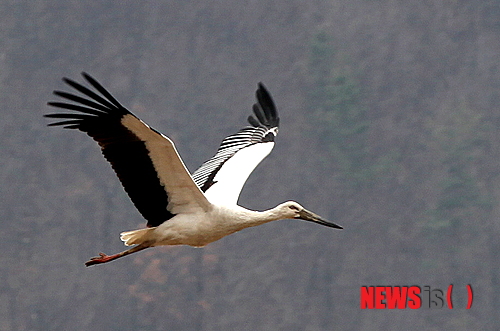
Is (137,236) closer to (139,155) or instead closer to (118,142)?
(139,155)

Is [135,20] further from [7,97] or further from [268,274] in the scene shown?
[268,274]

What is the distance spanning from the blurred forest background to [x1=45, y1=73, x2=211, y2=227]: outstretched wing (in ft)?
70.0

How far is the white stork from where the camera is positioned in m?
7.18

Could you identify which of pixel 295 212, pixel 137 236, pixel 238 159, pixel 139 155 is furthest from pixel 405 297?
pixel 139 155

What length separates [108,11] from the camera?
40656 mm

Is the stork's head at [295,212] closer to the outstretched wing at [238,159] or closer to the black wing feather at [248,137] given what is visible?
the outstretched wing at [238,159]

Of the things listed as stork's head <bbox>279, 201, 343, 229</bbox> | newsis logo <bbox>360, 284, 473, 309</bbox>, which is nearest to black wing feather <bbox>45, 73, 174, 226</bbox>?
stork's head <bbox>279, 201, 343, 229</bbox>

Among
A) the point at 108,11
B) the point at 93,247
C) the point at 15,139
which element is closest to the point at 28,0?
the point at 108,11

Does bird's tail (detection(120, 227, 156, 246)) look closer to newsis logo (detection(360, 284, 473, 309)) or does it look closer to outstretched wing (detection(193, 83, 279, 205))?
outstretched wing (detection(193, 83, 279, 205))

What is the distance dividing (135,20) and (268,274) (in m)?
14.9

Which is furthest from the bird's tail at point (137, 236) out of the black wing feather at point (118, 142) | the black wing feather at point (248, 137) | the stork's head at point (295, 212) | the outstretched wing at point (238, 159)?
the black wing feather at point (248, 137)

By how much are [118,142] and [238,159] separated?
2.50 meters

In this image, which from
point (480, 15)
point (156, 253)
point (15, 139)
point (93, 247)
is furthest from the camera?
point (480, 15)

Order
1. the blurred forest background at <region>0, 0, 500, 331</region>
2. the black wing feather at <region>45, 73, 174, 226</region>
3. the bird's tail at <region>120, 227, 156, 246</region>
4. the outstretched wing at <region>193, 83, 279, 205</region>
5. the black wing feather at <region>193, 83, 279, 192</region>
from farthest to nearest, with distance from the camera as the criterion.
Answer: the blurred forest background at <region>0, 0, 500, 331</region>
the black wing feather at <region>193, 83, 279, 192</region>
the outstretched wing at <region>193, 83, 279, 205</region>
the bird's tail at <region>120, 227, 156, 246</region>
the black wing feather at <region>45, 73, 174, 226</region>
